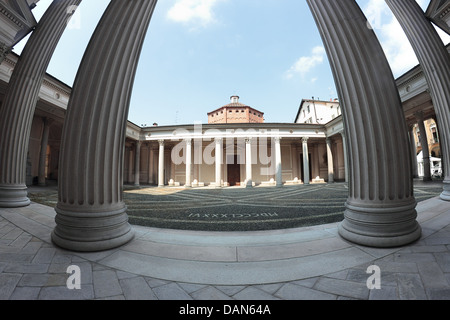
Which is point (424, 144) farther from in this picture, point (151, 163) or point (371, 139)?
point (151, 163)

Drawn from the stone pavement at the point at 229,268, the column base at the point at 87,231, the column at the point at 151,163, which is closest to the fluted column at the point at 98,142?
the column base at the point at 87,231

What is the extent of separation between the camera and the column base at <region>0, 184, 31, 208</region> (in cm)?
444

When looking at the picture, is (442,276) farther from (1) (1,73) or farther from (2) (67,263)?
(1) (1,73)

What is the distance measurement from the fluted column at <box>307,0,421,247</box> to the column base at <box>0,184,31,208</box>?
7.00 meters

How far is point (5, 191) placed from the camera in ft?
15.0

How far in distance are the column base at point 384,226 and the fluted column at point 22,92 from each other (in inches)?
283

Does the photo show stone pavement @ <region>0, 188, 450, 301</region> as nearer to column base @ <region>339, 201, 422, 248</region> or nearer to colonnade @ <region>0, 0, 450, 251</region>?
column base @ <region>339, 201, 422, 248</region>

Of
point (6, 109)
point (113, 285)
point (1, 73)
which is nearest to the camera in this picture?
point (113, 285)

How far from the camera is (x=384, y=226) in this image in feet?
7.13

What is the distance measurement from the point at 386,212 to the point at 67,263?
3.56 metres

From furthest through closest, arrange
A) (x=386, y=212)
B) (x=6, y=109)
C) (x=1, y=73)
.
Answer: (x=1, y=73) → (x=6, y=109) → (x=386, y=212)

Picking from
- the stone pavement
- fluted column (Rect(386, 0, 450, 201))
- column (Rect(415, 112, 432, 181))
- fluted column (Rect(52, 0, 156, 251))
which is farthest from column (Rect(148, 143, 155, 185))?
column (Rect(415, 112, 432, 181))

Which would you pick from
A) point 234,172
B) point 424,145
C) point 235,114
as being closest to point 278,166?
point 234,172
